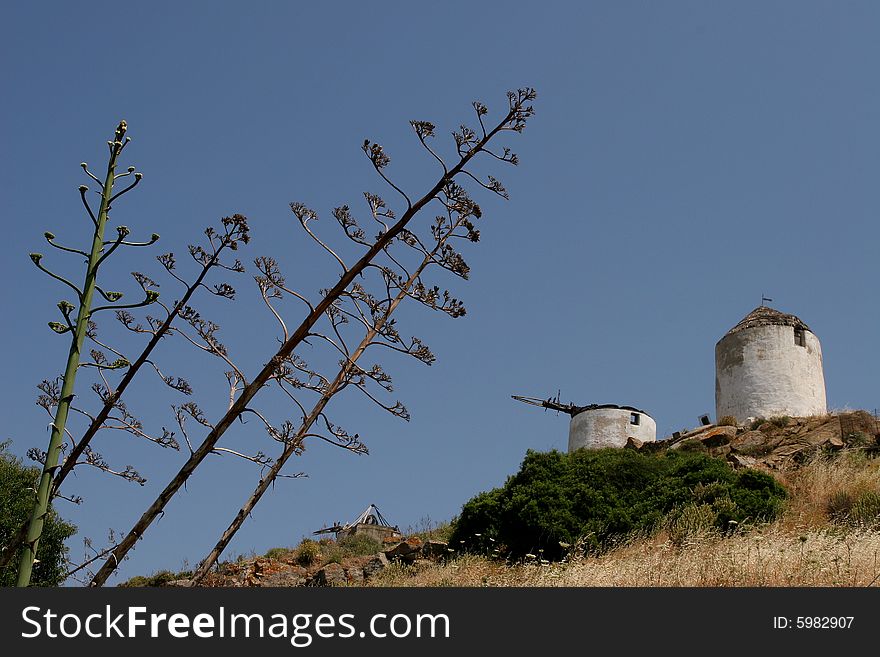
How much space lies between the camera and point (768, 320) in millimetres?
29172

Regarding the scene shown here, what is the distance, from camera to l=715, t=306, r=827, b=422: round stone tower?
90.8ft

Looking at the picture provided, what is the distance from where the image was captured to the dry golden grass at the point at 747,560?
34.8 ft

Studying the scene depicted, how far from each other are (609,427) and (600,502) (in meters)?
11.9

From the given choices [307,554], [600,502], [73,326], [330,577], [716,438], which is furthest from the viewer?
[716,438]

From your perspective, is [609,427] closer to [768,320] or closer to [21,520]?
[768,320]

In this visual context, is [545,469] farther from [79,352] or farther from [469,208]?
[79,352]

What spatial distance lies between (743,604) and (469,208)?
3.84 meters

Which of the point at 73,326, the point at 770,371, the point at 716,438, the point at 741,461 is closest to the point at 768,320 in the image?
the point at 770,371

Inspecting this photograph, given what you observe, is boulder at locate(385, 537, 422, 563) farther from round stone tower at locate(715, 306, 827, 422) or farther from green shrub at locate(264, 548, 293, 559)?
round stone tower at locate(715, 306, 827, 422)

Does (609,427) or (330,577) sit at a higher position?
(609,427)

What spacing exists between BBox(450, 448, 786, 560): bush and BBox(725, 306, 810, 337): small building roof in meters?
9.46

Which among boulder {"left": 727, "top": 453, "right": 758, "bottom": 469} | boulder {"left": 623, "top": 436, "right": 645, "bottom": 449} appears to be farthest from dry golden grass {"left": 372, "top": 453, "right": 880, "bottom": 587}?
boulder {"left": 623, "top": 436, "right": 645, "bottom": 449}

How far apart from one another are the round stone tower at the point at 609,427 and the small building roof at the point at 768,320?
4276 mm

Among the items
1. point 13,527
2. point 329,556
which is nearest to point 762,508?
point 329,556
